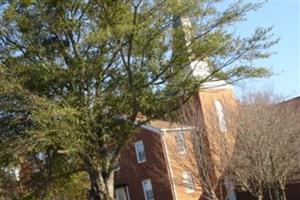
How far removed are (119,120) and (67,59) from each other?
2.78 m

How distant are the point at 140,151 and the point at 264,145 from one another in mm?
15591

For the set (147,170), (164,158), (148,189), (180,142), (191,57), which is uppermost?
(191,57)

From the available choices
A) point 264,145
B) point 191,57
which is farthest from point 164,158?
point 191,57

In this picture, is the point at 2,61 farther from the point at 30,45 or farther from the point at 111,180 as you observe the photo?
the point at 111,180

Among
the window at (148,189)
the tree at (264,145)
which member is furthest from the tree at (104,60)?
the window at (148,189)

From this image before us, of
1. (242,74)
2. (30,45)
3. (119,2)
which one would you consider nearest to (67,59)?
(30,45)

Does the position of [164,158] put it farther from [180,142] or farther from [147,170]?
[180,142]

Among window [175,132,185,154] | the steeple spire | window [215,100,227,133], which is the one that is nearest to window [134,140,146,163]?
window [215,100,227,133]

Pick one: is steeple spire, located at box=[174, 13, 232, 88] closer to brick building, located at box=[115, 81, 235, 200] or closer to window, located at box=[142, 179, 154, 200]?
brick building, located at box=[115, 81, 235, 200]

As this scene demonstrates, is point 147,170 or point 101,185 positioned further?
point 147,170

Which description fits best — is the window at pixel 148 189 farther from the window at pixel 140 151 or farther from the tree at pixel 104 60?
the tree at pixel 104 60

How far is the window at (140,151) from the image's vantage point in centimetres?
4038

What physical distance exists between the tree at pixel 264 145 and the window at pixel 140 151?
11653 mm

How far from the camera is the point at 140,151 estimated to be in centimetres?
4053
